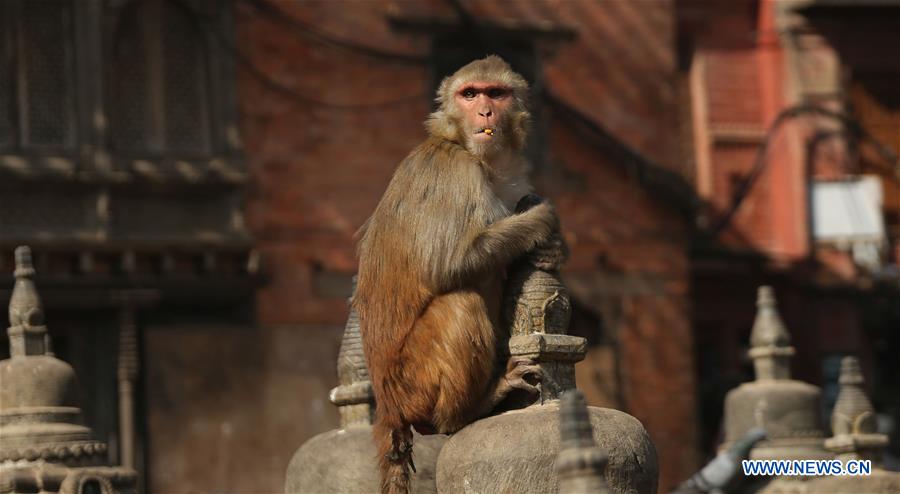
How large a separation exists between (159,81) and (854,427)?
349 inches

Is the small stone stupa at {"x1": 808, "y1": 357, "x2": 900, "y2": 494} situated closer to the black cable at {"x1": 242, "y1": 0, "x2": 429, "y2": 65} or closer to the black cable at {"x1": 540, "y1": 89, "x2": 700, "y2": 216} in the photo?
the black cable at {"x1": 242, "y1": 0, "x2": 429, "y2": 65}

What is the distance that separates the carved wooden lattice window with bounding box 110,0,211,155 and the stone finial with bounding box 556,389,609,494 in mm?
12370

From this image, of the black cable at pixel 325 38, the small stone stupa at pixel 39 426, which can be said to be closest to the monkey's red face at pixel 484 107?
the small stone stupa at pixel 39 426

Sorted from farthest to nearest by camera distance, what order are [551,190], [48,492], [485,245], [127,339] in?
[551,190] < [127,339] < [48,492] < [485,245]

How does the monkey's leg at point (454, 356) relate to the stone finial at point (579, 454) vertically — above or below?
above

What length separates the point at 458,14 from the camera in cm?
1938

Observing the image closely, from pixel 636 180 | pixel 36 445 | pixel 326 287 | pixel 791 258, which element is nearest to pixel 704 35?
pixel 791 258

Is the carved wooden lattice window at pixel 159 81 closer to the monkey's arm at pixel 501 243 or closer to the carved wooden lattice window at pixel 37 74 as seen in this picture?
the carved wooden lattice window at pixel 37 74

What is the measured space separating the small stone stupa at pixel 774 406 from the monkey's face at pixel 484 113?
4.05 m

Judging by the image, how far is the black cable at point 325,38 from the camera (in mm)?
18562

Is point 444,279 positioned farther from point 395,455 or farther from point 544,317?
point 395,455

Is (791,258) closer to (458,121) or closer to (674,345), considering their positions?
(674,345)

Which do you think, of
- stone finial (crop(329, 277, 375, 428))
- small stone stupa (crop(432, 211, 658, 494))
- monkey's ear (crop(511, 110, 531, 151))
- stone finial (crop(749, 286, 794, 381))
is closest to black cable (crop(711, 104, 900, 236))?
stone finial (crop(749, 286, 794, 381))

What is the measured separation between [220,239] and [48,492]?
903 cm
